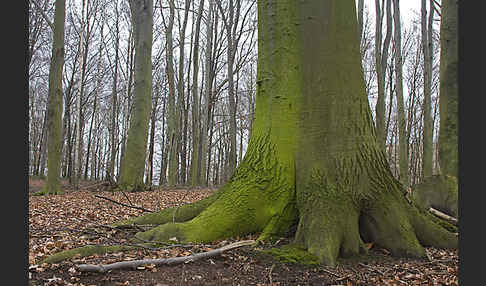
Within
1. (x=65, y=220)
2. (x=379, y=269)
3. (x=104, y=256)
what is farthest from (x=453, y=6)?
(x=65, y=220)

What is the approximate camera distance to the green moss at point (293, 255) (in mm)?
3244

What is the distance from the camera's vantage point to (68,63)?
24.9m

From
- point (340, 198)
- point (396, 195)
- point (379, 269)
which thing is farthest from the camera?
point (396, 195)

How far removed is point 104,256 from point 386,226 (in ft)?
9.95

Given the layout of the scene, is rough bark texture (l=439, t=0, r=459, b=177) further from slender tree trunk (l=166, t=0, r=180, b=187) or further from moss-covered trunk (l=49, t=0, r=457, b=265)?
slender tree trunk (l=166, t=0, r=180, b=187)

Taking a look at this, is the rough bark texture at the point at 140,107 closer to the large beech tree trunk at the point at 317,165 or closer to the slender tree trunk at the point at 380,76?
the large beech tree trunk at the point at 317,165

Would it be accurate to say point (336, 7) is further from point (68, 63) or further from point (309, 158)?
point (68, 63)

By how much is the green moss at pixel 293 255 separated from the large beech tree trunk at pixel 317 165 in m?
0.20

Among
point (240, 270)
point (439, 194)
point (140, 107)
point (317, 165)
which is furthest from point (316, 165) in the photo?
point (140, 107)

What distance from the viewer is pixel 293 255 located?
330 centimetres

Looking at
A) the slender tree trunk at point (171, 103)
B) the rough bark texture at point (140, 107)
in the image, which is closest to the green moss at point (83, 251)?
the rough bark texture at point (140, 107)

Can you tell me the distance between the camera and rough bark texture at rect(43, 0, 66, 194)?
9.78 meters

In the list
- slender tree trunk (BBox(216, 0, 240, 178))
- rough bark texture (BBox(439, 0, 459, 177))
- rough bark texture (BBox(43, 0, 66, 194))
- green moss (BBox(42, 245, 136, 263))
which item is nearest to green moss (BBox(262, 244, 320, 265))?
green moss (BBox(42, 245, 136, 263))

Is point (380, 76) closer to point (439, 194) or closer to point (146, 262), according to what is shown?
point (439, 194)
